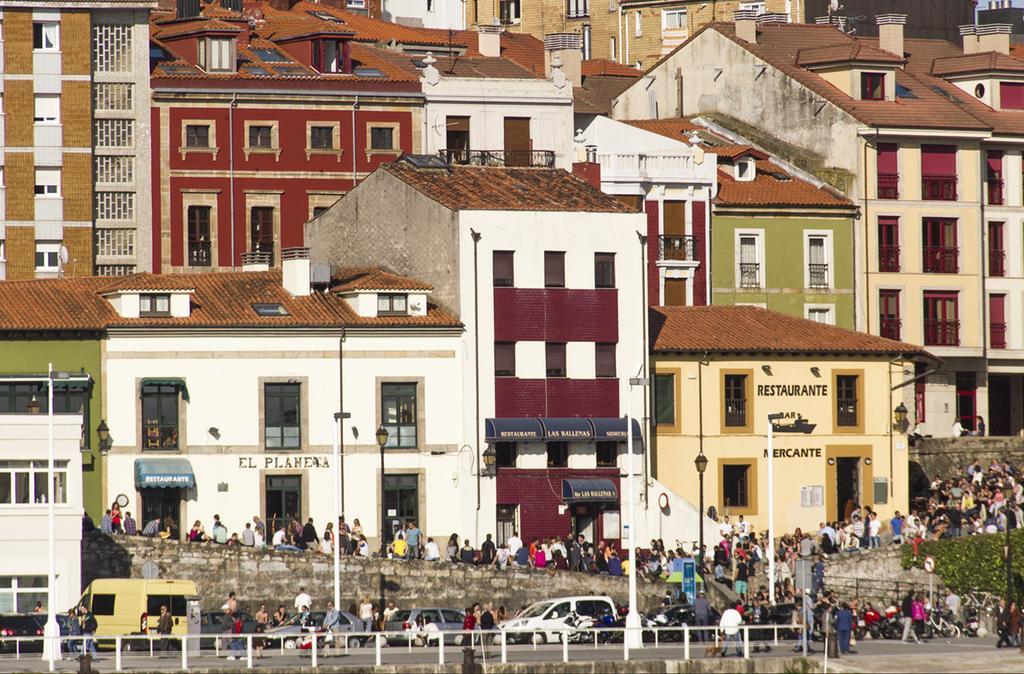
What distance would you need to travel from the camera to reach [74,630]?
2773 inches

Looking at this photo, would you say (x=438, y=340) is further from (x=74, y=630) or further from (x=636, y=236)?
(x=74, y=630)

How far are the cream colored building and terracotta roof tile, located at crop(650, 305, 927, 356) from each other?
62 mm

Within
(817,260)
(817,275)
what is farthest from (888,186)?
(817,275)

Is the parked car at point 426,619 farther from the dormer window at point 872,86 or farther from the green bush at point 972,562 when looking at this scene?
the dormer window at point 872,86

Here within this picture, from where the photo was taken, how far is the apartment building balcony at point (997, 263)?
107 m

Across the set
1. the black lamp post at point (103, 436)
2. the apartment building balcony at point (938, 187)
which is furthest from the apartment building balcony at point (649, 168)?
the black lamp post at point (103, 436)

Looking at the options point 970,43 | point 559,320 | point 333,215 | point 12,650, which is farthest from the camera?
point 970,43

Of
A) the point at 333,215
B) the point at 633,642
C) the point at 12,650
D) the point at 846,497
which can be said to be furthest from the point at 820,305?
Result: the point at 12,650

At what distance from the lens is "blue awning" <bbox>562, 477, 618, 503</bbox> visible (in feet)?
280

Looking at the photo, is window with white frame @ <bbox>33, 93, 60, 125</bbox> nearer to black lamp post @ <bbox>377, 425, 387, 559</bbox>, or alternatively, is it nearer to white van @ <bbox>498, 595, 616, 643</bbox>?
black lamp post @ <bbox>377, 425, 387, 559</bbox>

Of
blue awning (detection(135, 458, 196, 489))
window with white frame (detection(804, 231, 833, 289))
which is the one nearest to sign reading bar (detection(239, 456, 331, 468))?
blue awning (detection(135, 458, 196, 489))

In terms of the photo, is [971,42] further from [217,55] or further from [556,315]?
[556,315]

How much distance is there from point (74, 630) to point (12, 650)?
2523 mm

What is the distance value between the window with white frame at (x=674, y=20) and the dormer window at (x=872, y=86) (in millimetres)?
30305
